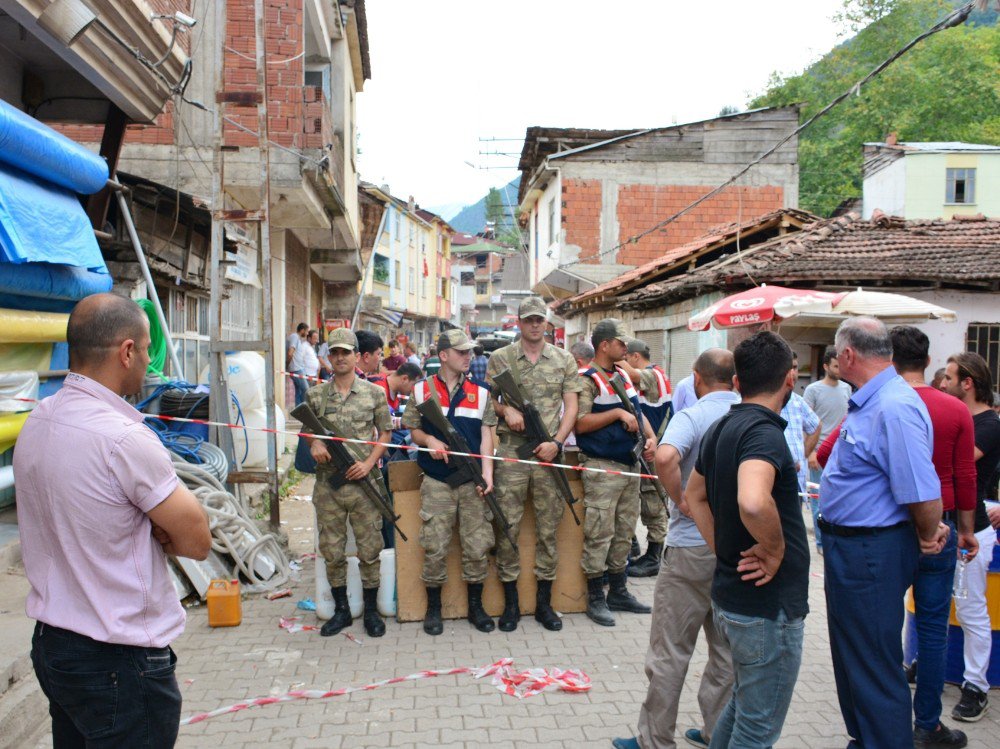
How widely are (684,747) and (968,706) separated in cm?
158

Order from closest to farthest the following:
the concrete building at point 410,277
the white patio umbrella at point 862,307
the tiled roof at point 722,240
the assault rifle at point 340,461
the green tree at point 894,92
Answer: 1. the assault rifle at point 340,461
2. the white patio umbrella at point 862,307
3. the tiled roof at point 722,240
4. the green tree at point 894,92
5. the concrete building at point 410,277

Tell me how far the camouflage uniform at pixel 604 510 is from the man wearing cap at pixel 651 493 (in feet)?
2.89

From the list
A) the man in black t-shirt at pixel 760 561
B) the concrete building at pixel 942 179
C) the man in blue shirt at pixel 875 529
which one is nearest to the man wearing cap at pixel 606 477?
the man in blue shirt at pixel 875 529

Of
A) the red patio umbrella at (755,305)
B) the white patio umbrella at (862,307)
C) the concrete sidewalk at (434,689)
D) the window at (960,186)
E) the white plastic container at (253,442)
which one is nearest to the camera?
the concrete sidewalk at (434,689)

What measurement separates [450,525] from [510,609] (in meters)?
0.78

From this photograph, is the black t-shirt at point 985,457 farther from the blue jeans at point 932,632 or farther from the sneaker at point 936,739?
the sneaker at point 936,739

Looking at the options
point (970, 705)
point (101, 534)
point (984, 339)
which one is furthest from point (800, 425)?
point (984, 339)

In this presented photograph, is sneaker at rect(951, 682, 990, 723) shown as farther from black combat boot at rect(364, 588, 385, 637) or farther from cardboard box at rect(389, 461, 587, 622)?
black combat boot at rect(364, 588, 385, 637)

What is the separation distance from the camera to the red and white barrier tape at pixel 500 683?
14.1 feet

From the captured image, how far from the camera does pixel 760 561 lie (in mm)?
Answer: 2744

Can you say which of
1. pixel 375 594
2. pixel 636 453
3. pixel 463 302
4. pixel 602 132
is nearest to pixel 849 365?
pixel 636 453

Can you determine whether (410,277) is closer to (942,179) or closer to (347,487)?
(942,179)

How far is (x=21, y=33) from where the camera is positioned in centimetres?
613

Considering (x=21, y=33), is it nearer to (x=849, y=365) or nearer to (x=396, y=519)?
(x=396, y=519)
